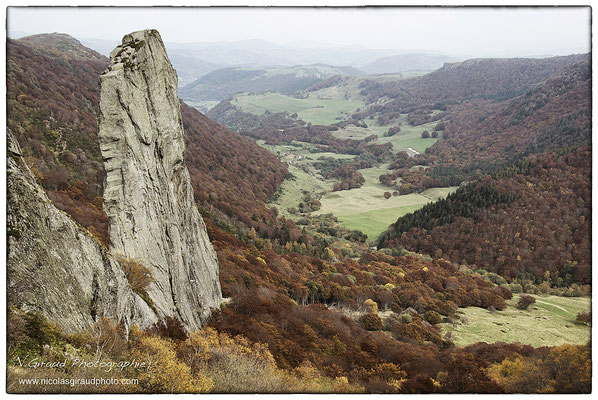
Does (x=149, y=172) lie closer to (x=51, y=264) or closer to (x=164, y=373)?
(x=51, y=264)

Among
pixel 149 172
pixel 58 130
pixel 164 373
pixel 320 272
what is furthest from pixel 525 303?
pixel 58 130

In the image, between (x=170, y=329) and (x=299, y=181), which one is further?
(x=299, y=181)

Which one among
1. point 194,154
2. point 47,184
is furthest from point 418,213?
point 47,184

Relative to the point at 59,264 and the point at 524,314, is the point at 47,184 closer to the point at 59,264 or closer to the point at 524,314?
the point at 59,264

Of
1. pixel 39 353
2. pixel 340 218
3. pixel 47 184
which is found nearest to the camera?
pixel 39 353

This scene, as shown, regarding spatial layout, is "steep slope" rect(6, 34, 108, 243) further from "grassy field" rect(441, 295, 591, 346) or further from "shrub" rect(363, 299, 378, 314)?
"grassy field" rect(441, 295, 591, 346)

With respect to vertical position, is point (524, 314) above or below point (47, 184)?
below

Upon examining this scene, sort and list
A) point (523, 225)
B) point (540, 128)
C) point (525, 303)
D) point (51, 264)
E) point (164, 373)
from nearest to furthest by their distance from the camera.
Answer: point (51, 264) < point (164, 373) < point (525, 303) < point (523, 225) < point (540, 128)
